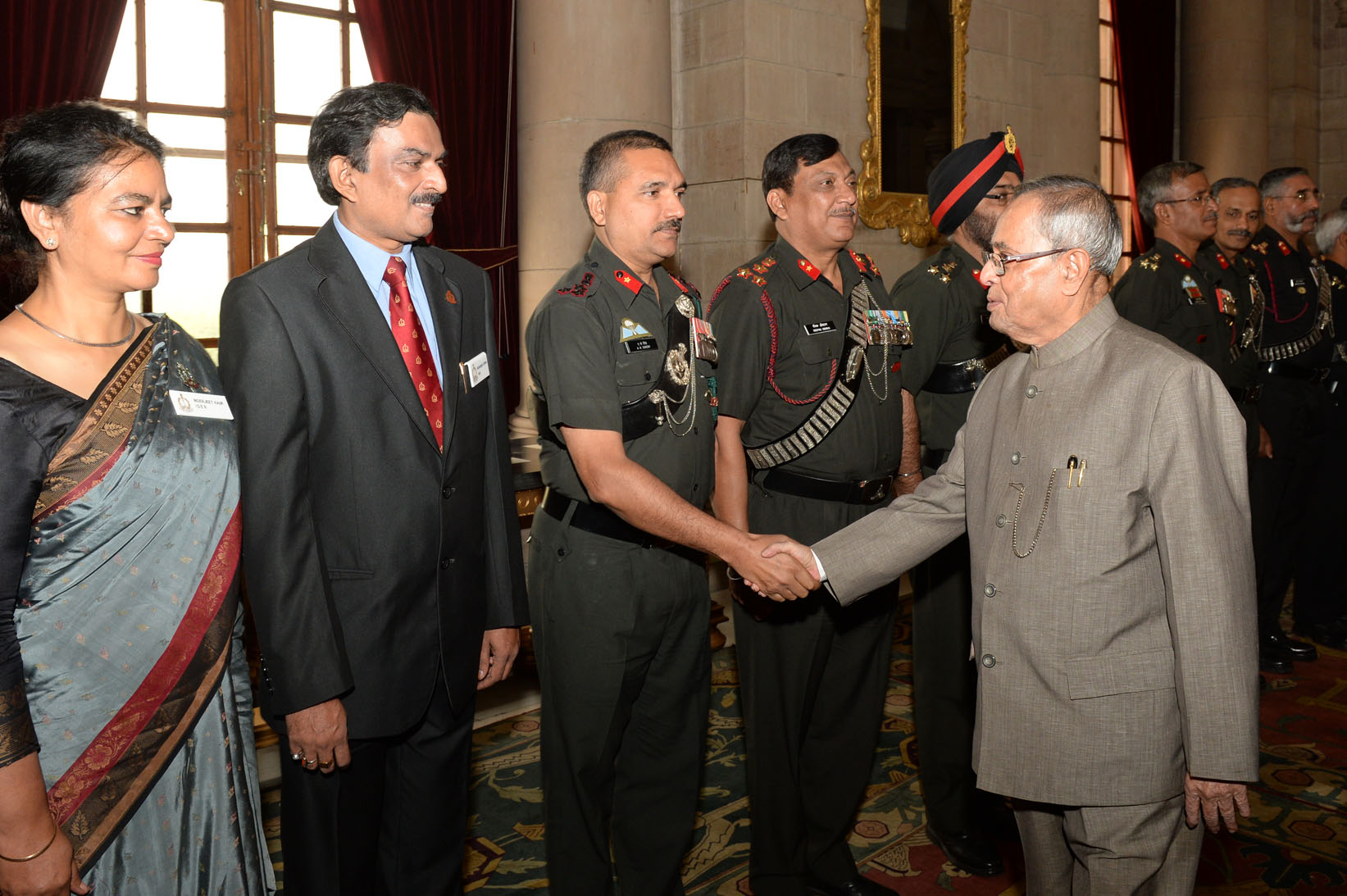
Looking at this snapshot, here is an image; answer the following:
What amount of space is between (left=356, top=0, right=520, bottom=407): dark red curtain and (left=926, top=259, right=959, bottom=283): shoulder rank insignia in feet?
7.67

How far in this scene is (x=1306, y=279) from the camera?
4.67 meters

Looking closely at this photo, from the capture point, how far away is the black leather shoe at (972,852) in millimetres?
2740

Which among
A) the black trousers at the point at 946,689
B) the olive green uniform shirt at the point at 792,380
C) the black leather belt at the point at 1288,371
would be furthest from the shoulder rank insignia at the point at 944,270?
the black leather belt at the point at 1288,371

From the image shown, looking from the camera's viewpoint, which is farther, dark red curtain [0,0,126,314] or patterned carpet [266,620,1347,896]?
dark red curtain [0,0,126,314]

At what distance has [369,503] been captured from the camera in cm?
180

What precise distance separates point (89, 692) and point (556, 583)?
3.06 ft

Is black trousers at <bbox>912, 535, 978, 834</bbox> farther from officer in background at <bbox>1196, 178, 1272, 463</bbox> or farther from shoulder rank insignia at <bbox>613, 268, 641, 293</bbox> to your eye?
officer in background at <bbox>1196, 178, 1272, 463</bbox>

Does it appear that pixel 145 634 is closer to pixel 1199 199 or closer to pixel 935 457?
pixel 935 457

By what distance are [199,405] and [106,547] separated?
0.81 ft

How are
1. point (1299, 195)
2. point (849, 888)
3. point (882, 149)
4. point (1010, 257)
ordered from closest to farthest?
1. point (1010, 257)
2. point (849, 888)
3. point (1299, 195)
4. point (882, 149)

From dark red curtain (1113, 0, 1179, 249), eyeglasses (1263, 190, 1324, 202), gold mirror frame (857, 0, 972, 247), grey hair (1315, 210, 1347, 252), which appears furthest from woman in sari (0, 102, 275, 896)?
dark red curtain (1113, 0, 1179, 249)

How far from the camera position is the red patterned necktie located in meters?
1.89

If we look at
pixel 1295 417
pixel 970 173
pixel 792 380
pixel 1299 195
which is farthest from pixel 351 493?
pixel 1299 195

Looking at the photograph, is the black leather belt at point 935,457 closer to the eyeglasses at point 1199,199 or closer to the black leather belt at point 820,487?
the black leather belt at point 820,487
